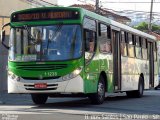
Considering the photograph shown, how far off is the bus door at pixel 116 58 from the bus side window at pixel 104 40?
2.54ft

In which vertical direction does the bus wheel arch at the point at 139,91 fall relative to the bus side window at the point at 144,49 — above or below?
below

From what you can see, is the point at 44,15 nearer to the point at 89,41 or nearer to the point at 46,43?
the point at 46,43

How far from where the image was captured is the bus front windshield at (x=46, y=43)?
17.3 metres

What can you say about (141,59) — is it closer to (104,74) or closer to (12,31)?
(104,74)

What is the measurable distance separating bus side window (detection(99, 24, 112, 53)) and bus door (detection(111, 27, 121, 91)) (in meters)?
0.77

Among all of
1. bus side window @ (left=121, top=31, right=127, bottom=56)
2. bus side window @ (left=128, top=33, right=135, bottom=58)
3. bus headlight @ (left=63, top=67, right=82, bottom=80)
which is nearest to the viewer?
bus headlight @ (left=63, top=67, right=82, bottom=80)

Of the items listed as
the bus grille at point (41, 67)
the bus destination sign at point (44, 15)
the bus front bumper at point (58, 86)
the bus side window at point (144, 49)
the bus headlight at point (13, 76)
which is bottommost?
the bus front bumper at point (58, 86)

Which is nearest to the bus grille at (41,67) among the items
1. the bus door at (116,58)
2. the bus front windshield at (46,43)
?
the bus front windshield at (46,43)

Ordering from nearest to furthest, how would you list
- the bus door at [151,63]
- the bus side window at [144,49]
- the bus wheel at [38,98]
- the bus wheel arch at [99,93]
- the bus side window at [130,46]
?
the bus wheel arch at [99,93], the bus wheel at [38,98], the bus side window at [130,46], the bus side window at [144,49], the bus door at [151,63]

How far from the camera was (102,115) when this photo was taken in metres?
14.9

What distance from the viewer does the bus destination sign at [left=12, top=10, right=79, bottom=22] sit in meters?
17.7

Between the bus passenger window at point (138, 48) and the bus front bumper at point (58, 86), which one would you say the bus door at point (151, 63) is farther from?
the bus front bumper at point (58, 86)

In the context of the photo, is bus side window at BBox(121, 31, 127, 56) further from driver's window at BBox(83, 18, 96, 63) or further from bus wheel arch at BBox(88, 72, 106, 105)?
driver's window at BBox(83, 18, 96, 63)

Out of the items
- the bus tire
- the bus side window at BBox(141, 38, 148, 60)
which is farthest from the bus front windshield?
the bus side window at BBox(141, 38, 148, 60)
